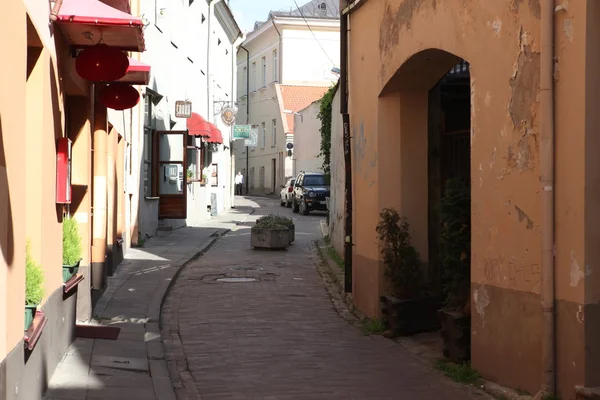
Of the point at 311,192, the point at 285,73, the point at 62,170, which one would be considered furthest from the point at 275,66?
the point at 62,170

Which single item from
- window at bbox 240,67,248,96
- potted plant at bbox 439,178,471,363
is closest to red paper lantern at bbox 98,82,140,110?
potted plant at bbox 439,178,471,363

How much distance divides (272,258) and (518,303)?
36.9 ft

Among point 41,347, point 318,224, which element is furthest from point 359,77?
point 318,224

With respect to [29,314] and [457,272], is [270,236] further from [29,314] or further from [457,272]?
[29,314]

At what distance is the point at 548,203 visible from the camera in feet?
18.1

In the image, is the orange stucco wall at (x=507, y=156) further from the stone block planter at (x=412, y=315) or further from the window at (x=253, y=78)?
the window at (x=253, y=78)

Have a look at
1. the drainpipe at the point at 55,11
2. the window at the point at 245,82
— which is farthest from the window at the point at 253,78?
the drainpipe at the point at 55,11

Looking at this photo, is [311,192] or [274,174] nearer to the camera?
[311,192]

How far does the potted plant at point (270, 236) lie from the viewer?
18594 mm

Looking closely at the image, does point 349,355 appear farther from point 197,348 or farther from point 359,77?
point 359,77

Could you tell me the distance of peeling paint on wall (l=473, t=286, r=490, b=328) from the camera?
21.8 feet

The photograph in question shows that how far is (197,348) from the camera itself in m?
8.48

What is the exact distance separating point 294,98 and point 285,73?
166cm

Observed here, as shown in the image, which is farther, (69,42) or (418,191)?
(418,191)
